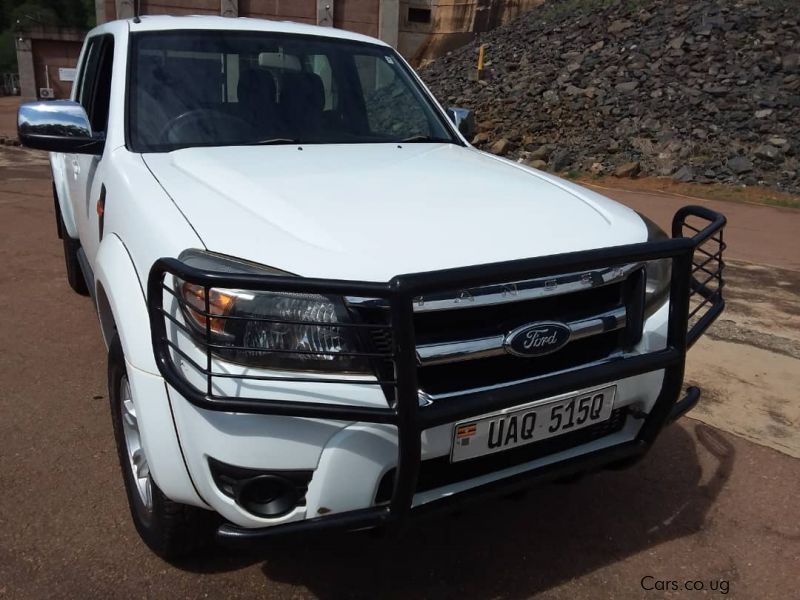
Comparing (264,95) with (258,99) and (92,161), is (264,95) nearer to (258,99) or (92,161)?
(258,99)

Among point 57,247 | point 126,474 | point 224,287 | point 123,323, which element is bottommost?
point 57,247

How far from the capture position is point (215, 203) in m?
2.21

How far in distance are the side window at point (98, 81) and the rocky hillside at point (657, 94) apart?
1127cm

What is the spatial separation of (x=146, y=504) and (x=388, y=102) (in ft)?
7.85

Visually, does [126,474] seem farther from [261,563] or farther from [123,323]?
[123,323]

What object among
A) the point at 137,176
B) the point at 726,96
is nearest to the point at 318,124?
the point at 137,176

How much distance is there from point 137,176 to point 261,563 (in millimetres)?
1441

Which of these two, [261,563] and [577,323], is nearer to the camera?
[577,323]

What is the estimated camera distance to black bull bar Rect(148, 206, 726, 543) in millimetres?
1677

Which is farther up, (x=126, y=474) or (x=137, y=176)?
(x=137, y=176)

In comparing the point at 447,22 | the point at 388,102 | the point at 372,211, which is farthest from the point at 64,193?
the point at 447,22

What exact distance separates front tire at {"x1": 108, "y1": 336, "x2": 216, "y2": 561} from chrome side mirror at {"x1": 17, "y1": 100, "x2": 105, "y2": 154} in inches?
39.7

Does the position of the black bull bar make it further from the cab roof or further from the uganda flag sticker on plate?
the cab roof

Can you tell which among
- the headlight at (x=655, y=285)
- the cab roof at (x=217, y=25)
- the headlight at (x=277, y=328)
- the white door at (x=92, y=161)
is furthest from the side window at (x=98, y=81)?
the headlight at (x=655, y=285)
